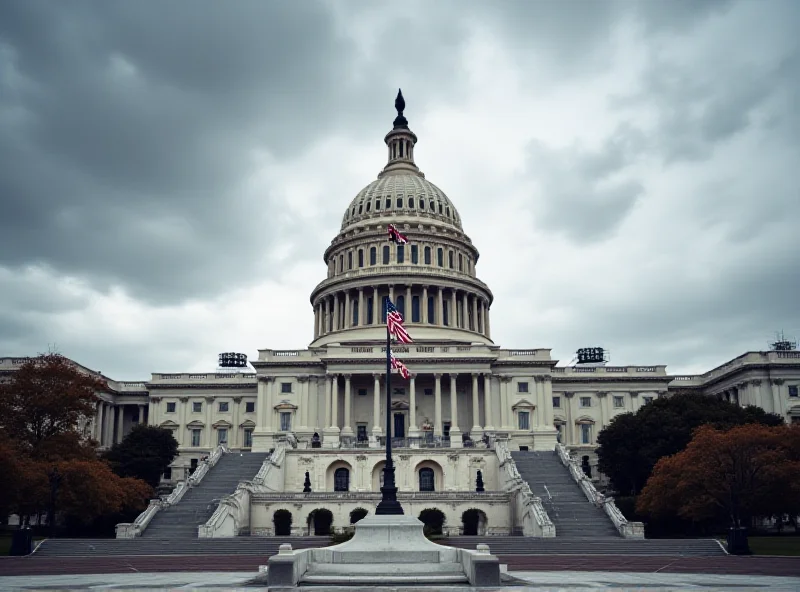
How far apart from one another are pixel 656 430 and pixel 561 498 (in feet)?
46.5

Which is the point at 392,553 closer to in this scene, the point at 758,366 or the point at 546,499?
the point at 546,499

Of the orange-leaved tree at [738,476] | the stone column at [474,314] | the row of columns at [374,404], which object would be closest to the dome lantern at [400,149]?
the stone column at [474,314]

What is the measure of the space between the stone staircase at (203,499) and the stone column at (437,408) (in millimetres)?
19687

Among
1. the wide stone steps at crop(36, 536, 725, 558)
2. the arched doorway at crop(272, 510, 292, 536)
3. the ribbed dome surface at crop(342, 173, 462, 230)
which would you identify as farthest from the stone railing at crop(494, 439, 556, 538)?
the ribbed dome surface at crop(342, 173, 462, 230)

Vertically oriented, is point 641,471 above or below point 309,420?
below

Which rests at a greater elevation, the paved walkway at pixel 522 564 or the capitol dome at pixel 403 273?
the capitol dome at pixel 403 273

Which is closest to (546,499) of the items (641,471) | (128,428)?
(641,471)

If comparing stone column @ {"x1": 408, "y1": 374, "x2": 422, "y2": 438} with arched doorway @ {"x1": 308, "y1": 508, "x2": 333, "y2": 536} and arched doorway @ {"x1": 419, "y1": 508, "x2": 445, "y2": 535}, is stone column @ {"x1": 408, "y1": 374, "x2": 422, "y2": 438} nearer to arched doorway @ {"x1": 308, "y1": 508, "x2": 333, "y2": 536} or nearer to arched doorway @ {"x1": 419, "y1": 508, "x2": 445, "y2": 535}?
arched doorway @ {"x1": 419, "y1": 508, "x2": 445, "y2": 535}

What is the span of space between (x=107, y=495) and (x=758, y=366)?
7155 cm

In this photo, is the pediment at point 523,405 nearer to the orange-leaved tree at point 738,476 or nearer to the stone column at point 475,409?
the stone column at point 475,409

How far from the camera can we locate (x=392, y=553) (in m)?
32.0

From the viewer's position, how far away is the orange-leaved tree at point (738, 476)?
55375mm

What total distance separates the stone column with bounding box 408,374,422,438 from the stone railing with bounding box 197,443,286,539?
56.2ft

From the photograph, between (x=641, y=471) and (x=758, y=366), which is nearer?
(x=641, y=471)
